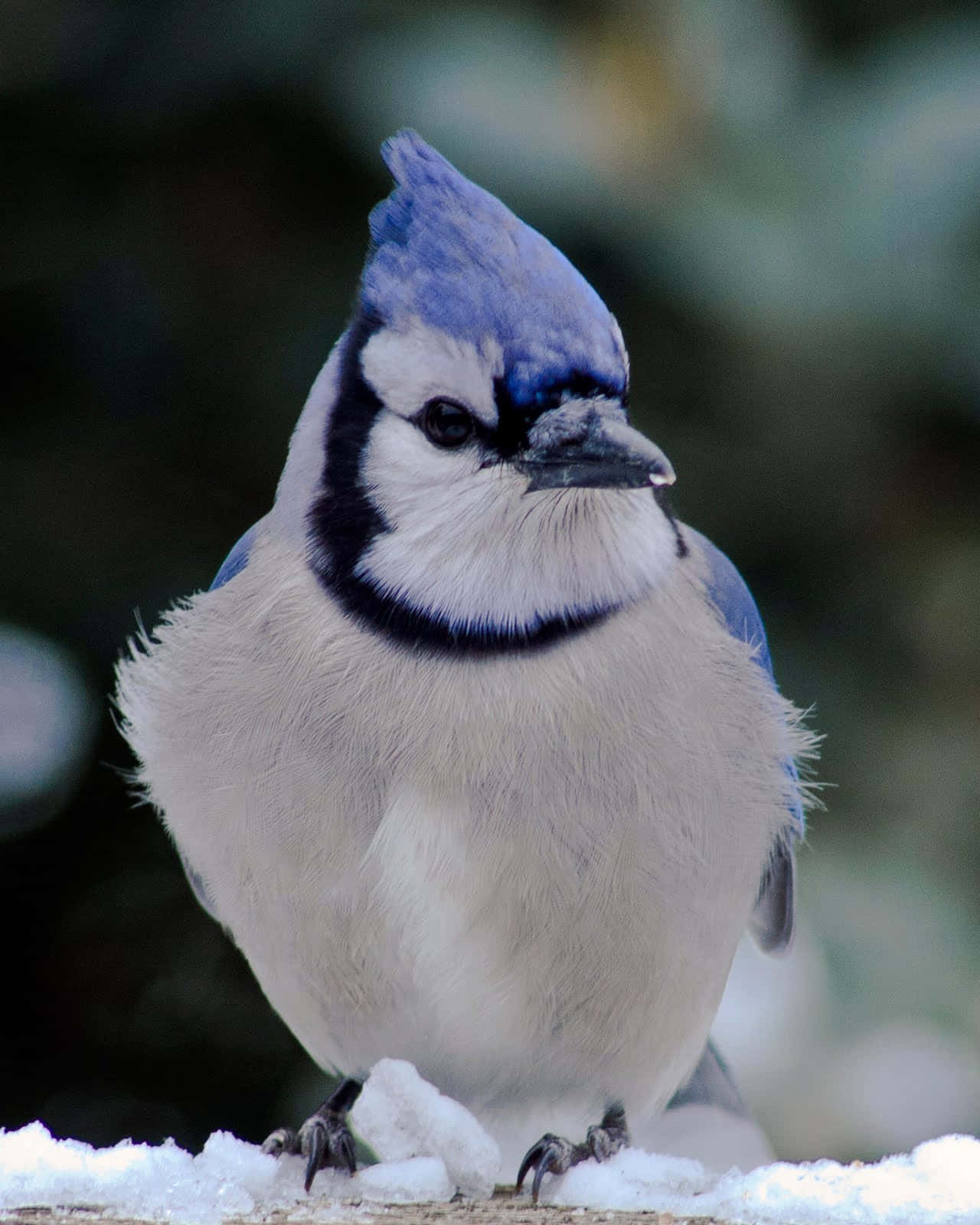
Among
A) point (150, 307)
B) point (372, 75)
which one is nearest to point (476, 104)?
point (372, 75)

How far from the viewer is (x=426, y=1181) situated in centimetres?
123

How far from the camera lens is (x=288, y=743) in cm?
140

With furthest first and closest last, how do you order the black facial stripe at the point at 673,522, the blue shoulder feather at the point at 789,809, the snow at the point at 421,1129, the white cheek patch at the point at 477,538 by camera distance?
1. the blue shoulder feather at the point at 789,809
2. the black facial stripe at the point at 673,522
3. the white cheek patch at the point at 477,538
4. the snow at the point at 421,1129

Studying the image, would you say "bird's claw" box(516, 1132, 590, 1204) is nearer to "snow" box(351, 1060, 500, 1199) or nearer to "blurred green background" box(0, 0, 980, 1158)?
"snow" box(351, 1060, 500, 1199)

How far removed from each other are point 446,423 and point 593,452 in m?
0.14

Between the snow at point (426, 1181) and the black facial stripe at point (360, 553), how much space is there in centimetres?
36

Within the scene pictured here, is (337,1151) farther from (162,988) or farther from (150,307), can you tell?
(150,307)

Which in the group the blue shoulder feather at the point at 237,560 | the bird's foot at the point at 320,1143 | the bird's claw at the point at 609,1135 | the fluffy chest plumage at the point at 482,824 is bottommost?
the bird's foot at the point at 320,1143

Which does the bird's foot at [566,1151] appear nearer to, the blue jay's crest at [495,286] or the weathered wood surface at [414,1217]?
→ the weathered wood surface at [414,1217]

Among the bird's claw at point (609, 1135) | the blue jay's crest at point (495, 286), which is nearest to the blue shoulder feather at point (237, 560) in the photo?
the blue jay's crest at point (495, 286)

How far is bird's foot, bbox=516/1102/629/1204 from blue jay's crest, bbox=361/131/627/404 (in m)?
0.63

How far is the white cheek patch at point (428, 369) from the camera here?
1.31m

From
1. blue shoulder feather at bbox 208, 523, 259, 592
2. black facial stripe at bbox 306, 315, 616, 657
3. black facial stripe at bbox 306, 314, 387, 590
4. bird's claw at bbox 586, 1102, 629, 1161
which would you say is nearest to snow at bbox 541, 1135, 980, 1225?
bird's claw at bbox 586, 1102, 629, 1161

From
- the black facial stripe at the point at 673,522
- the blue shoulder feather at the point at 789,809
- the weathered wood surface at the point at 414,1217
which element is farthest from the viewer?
the blue shoulder feather at the point at 789,809
